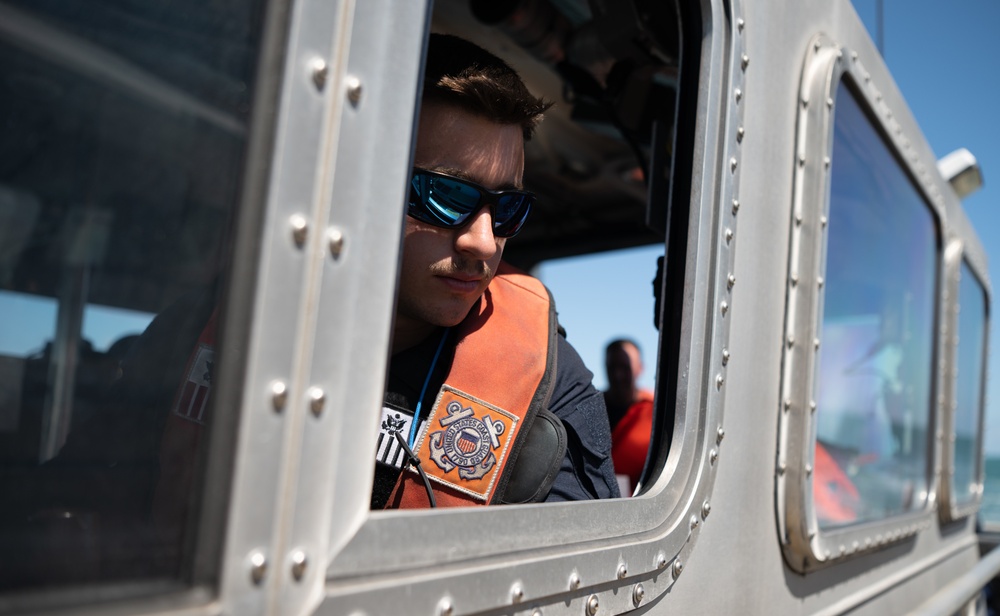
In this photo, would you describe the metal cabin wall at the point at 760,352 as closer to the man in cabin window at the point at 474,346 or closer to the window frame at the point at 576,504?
the window frame at the point at 576,504

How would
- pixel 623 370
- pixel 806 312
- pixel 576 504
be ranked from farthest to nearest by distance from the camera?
pixel 623 370, pixel 806 312, pixel 576 504

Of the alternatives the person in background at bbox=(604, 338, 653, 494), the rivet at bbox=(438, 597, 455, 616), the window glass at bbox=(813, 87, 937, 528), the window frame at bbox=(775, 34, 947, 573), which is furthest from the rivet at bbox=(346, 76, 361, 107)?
the person in background at bbox=(604, 338, 653, 494)

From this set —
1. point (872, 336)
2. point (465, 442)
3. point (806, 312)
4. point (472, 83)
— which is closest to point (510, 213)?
point (472, 83)

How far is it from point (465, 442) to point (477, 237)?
28cm

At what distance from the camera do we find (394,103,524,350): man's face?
3.53ft

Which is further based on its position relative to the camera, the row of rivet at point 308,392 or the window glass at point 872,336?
the window glass at point 872,336

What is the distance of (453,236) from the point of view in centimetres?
108

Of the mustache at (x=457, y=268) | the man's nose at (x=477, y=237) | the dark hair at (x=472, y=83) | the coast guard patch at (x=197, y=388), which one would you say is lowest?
the coast guard patch at (x=197, y=388)

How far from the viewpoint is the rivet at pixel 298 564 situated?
603 mm

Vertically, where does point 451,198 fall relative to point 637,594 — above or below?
above

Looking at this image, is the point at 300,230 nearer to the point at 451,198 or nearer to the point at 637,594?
the point at 451,198

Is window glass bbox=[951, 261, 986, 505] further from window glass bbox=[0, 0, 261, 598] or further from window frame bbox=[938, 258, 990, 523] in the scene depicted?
window glass bbox=[0, 0, 261, 598]

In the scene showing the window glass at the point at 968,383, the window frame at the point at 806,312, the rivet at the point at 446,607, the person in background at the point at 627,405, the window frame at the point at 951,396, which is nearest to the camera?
the rivet at the point at 446,607

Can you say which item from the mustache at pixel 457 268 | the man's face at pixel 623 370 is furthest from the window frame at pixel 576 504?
the man's face at pixel 623 370
